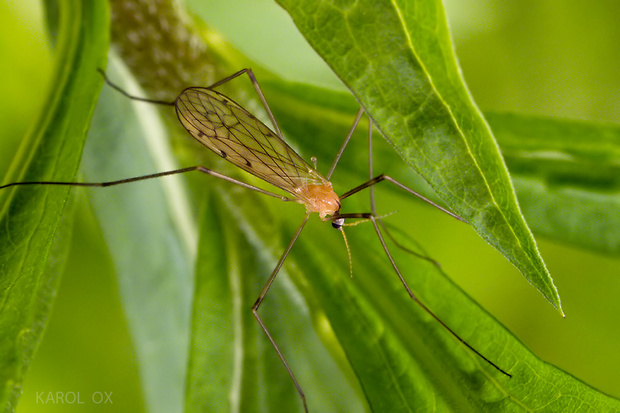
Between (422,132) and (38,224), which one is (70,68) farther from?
(422,132)

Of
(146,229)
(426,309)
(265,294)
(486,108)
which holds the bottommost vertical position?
(426,309)

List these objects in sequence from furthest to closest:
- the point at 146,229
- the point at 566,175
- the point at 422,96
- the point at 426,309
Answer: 1. the point at 146,229
2. the point at 566,175
3. the point at 426,309
4. the point at 422,96

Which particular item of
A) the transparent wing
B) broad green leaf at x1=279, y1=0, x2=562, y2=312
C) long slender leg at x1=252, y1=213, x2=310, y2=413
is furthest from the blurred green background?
broad green leaf at x1=279, y1=0, x2=562, y2=312

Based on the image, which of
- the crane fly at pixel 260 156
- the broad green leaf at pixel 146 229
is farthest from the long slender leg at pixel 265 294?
the broad green leaf at pixel 146 229

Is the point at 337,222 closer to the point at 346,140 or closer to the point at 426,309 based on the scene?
the point at 346,140

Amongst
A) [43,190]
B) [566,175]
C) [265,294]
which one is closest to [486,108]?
[566,175]

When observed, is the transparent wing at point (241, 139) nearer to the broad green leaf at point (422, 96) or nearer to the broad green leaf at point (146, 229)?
the broad green leaf at point (146, 229)
